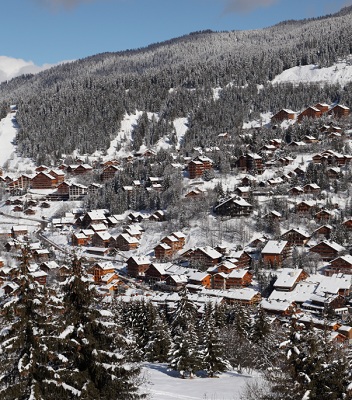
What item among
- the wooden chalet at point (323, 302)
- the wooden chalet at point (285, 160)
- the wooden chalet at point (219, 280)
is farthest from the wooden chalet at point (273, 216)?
the wooden chalet at point (285, 160)

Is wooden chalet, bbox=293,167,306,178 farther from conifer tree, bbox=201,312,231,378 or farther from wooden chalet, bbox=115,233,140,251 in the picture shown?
conifer tree, bbox=201,312,231,378

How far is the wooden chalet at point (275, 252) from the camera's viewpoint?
7212 cm

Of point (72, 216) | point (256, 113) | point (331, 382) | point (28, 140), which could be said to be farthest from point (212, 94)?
point (331, 382)

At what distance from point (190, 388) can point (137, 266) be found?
49159mm

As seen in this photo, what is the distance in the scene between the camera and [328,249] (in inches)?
2864

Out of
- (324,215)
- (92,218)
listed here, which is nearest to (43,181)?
(92,218)

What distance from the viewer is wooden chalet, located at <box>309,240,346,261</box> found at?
7225 cm

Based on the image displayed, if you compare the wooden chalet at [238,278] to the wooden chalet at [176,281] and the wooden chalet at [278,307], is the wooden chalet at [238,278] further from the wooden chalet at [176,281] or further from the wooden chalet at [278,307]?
the wooden chalet at [278,307]

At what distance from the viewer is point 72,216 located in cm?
10531

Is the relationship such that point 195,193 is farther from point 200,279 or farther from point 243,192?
point 200,279

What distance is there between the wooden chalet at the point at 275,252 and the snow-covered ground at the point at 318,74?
383 ft

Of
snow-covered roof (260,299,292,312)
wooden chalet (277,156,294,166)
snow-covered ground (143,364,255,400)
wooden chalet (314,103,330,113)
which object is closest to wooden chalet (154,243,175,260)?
snow-covered roof (260,299,292,312)

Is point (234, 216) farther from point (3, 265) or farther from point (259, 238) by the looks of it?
point (3, 265)

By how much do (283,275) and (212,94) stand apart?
128324 millimetres
